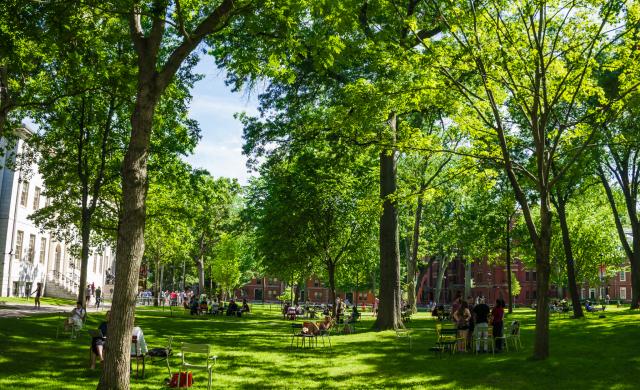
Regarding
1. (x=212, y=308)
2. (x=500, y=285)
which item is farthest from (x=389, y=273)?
(x=500, y=285)

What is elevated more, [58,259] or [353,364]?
[58,259]

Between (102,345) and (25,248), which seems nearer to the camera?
(102,345)

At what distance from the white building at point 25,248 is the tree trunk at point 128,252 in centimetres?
3052

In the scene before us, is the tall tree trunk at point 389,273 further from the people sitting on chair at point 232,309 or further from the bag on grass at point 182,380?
the people sitting on chair at point 232,309

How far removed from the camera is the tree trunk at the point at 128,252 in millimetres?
9461

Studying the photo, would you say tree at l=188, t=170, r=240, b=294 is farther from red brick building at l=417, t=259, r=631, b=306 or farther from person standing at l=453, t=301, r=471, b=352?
red brick building at l=417, t=259, r=631, b=306

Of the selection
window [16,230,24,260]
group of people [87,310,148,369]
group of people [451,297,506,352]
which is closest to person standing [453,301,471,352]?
group of people [451,297,506,352]

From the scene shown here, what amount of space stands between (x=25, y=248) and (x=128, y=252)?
40.0m

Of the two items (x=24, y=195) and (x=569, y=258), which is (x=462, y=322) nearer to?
(x=569, y=258)

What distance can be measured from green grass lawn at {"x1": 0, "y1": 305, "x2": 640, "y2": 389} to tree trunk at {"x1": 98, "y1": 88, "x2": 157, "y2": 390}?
8.90 feet

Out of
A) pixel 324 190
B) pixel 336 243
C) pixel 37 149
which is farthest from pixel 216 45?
pixel 336 243

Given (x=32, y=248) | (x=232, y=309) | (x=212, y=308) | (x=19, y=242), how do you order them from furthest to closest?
(x=32, y=248), (x=19, y=242), (x=212, y=308), (x=232, y=309)

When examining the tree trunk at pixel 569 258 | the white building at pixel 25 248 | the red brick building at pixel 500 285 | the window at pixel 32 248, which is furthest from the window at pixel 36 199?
the red brick building at pixel 500 285

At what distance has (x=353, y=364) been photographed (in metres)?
16.0
